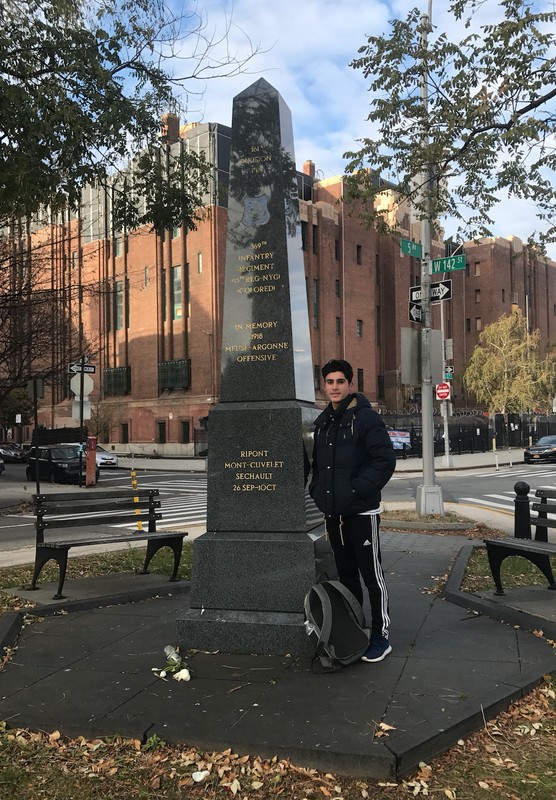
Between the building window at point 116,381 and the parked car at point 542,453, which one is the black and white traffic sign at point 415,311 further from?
the building window at point 116,381

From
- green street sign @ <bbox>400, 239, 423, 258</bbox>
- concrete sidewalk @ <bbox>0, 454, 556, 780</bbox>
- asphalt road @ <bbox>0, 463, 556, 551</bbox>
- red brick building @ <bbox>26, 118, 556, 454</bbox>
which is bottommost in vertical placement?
asphalt road @ <bbox>0, 463, 556, 551</bbox>

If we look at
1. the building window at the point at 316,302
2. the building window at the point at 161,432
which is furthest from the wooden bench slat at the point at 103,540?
the building window at the point at 316,302

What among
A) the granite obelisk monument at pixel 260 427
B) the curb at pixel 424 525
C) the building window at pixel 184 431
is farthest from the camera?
the building window at pixel 184 431

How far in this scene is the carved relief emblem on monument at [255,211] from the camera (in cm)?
531

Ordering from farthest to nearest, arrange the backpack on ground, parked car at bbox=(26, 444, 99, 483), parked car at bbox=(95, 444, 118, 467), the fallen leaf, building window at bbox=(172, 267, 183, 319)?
building window at bbox=(172, 267, 183, 319)
parked car at bbox=(95, 444, 118, 467)
parked car at bbox=(26, 444, 99, 483)
the backpack on ground
the fallen leaf

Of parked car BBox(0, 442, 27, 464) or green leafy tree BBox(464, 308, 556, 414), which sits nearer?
parked car BBox(0, 442, 27, 464)

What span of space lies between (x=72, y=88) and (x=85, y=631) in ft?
21.7

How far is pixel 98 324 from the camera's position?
183 feet

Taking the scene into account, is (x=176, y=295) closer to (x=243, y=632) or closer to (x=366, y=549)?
(x=243, y=632)

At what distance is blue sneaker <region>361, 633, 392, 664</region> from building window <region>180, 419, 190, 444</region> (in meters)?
44.9

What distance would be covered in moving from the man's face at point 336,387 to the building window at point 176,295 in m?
46.1

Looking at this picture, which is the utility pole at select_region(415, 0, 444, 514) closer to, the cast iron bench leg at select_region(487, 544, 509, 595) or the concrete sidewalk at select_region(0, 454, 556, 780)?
the cast iron bench leg at select_region(487, 544, 509, 595)

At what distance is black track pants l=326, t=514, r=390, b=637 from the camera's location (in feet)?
14.5

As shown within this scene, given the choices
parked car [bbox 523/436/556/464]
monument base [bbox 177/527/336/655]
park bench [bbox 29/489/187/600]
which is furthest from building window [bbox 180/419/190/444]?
monument base [bbox 177/527/336/655]
